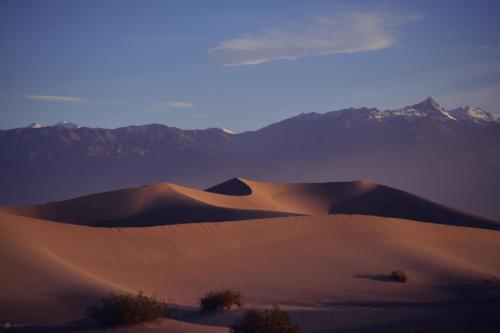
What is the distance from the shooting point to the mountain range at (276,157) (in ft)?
295

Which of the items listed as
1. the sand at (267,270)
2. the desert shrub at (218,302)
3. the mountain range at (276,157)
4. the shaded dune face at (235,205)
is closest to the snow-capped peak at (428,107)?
the mountain range at (276,157)

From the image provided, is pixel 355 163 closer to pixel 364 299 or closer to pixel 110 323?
pixel 364 299

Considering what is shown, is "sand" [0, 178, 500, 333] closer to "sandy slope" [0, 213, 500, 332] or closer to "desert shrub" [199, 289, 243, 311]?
"sandy slope" [0, 213, 500, 332]

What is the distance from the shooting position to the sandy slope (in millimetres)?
14180

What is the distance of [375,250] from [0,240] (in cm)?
1564

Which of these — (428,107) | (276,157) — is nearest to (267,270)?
(276,157)

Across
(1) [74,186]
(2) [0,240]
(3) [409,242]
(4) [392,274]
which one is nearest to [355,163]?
(1) [74,186]

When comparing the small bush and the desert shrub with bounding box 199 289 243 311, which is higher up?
the desert shrub with bounding box 199 289 243 311

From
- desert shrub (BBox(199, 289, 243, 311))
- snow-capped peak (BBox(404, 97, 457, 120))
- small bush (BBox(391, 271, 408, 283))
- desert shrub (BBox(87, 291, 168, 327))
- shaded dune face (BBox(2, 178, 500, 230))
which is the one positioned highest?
snow-capped peak (BBox(404, 97, 457, 120))

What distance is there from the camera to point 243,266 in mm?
21672

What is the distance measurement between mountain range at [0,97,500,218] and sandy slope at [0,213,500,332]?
5418 cm

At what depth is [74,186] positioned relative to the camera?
94.6 m

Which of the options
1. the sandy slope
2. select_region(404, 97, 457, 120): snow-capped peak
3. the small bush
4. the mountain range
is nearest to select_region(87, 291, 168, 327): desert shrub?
the sandy slope

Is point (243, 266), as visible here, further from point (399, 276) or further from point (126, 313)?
point (126, 313)
